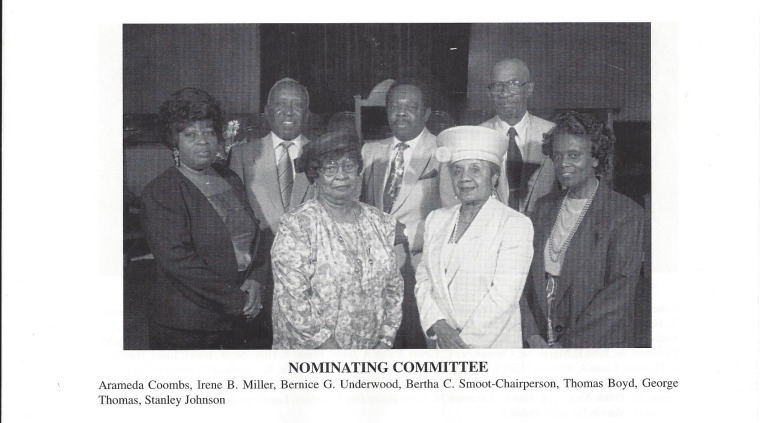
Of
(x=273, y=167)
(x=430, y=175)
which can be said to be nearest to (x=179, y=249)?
(x=273, y=167)

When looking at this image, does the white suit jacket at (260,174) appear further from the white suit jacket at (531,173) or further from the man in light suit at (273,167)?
the white suit jacket at (531,173)

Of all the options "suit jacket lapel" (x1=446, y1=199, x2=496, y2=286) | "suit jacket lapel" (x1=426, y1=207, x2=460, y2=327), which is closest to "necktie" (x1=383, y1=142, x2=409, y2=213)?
"suit jacket lapel" (x1=426, y1=207, x2=460, y2=327)

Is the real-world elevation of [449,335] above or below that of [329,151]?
below

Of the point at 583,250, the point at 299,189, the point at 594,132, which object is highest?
the point at 594,132

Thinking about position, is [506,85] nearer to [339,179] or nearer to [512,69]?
[512,69]

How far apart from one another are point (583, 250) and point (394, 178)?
0.88 metres

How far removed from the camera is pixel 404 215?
3670 millimetres

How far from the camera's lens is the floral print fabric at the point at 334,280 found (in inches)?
141

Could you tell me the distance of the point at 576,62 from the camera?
12.2 feet

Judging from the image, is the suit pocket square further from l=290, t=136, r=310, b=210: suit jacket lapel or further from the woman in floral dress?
l=290, t=136, r=310, b=210: suit jacket lapel

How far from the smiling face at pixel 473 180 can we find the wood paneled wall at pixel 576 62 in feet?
0.84
